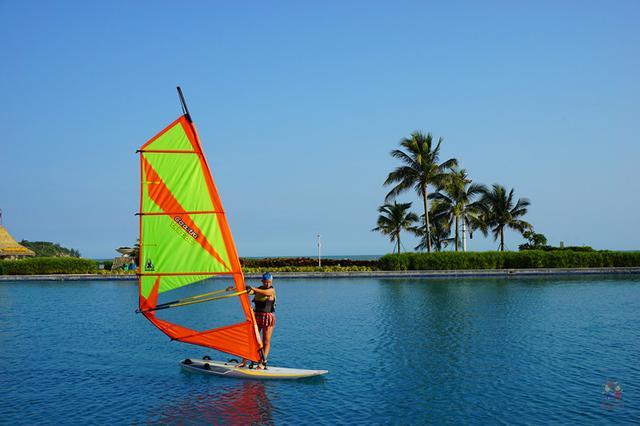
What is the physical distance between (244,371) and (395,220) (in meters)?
45.3

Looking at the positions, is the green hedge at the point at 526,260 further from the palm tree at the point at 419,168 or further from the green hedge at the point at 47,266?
the green hedge at the point at 47,266

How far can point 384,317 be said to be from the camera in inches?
1048

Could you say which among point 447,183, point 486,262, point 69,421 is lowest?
point 69,421

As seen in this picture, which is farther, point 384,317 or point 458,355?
point 384,317

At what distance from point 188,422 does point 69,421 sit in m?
2.70

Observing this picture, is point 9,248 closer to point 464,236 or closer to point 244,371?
point 464,236

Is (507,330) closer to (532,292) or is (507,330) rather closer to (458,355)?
(458,355)

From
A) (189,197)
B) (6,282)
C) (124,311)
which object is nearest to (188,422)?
(189,197)

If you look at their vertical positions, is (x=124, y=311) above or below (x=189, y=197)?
below

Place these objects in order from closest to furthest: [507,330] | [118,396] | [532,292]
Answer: [118,396] < [507,330] < [532,292]

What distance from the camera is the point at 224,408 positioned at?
536 inches

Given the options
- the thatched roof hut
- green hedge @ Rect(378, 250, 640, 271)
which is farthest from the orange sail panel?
the thatched roof hut

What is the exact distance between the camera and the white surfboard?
52.1ft

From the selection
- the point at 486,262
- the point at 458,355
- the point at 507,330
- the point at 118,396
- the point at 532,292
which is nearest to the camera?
the point at 118,396
